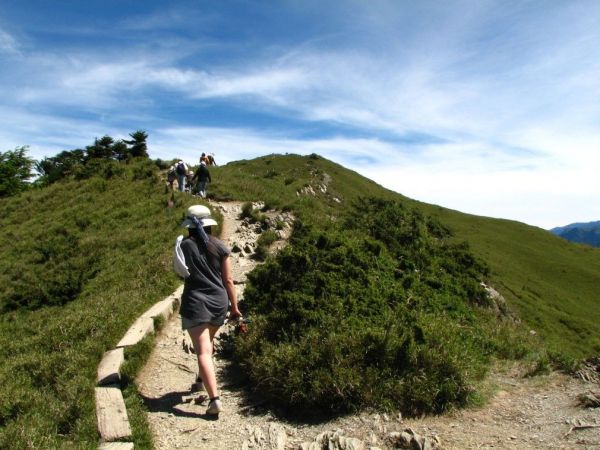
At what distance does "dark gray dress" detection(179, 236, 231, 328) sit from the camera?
19.5 feet

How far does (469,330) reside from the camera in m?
8.36

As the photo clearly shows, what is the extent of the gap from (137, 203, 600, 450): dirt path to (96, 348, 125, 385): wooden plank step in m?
0.43

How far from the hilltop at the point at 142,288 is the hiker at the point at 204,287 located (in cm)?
122

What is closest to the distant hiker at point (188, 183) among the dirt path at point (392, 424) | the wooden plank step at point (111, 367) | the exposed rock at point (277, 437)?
the wooden plank step at point (111, 367)

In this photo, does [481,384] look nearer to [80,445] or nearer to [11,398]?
[80,445]

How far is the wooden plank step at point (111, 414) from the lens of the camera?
5395 mm

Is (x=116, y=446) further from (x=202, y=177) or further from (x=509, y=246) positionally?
(x=509, y=246)

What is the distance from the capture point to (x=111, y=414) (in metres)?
5.73

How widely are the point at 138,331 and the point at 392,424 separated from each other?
205 inches

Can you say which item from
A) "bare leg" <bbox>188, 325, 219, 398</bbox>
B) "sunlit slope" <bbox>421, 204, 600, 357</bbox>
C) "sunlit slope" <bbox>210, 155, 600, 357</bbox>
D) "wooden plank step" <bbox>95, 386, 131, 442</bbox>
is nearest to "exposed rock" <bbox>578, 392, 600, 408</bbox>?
"bare leg" <bbox>188, 325, 219, 398</bbox>

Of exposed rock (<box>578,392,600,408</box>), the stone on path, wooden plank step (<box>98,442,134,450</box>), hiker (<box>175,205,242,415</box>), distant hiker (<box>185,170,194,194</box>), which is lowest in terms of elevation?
wooden plank step (<box>98,442,134,450</box>)

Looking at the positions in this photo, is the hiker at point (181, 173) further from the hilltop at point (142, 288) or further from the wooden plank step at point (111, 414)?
the wooden plank step at point (111, 414)

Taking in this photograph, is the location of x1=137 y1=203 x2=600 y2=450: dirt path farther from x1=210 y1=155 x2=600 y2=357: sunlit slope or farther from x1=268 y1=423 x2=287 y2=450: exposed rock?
x1=210 y1=155 x2=600 y2=357: sunlit slope

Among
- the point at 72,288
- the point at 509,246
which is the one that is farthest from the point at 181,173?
the point at 509,246
